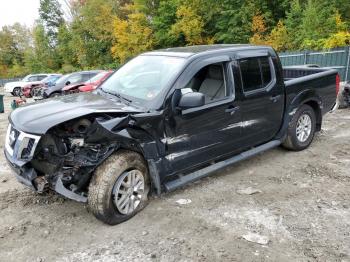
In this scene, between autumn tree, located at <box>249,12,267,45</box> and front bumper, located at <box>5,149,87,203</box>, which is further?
autumn tree, located at <box>249,12,267,45</box>

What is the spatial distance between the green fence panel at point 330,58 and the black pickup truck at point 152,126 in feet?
32.2

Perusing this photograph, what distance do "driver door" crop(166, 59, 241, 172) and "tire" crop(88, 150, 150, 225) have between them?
0.49 metres

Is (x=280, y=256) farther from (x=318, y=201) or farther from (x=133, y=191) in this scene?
(x=133, y=191)

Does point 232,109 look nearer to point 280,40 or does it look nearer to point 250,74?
point 250,74

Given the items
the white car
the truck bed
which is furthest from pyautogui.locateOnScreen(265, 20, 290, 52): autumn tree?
the truck bed

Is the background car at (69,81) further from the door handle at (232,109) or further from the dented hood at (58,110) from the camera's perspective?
the door handle at (232,109)

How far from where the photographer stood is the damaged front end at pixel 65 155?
11.5 feet

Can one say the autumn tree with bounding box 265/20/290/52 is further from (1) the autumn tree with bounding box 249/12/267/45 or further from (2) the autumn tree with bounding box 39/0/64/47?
(2) the autumn tree with bounding box 39/0/64/47

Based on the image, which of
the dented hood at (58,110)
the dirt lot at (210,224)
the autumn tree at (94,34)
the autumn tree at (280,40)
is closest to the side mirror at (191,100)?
the dented hood at (58,110)

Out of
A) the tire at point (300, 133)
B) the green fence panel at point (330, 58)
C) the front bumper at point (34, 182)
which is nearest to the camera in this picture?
the front bumper at point (34, 182)

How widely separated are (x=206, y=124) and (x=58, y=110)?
1772 mm

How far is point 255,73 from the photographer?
5023mm

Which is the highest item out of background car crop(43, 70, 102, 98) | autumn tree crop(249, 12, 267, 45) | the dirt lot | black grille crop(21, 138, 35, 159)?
autumn tree crop(249, 12, 267, 45)

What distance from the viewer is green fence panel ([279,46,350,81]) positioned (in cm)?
1402
